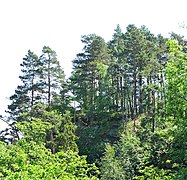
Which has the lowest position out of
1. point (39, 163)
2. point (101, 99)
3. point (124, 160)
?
point (124, 160)

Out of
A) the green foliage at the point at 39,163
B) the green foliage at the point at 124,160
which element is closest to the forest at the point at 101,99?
the green foliage at the point at 124,160

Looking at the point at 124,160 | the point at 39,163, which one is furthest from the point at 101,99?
the point at 39,163

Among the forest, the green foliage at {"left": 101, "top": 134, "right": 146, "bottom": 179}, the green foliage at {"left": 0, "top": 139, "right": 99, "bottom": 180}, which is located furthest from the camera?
the forest

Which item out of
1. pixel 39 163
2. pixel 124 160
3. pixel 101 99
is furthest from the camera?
pixel 101 99

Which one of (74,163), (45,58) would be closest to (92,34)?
(45,58)

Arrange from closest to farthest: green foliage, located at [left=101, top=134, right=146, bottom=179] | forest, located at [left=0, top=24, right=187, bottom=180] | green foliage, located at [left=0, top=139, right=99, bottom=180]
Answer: green foliage, located at [left=0, top=139, right=99, bottom=180], green foliage, located at [left=101, top=134, right=146, bottom=179], forest, located at [left=0, top=24, right=187, bottom=180]

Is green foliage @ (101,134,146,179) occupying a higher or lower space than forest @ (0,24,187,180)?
lower

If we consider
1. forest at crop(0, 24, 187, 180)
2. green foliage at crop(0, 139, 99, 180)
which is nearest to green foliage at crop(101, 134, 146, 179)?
forest at crop(0, 24, 187, 180)

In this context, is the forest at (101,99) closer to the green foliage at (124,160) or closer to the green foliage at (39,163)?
the green foliage at (124,160)

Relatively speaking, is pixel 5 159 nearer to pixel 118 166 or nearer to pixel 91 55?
pixel 118 166

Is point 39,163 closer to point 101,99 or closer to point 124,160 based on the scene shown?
point 124,160

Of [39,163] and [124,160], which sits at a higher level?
[39,163]

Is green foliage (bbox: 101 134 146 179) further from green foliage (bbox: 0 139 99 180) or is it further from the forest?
green foliage (bbox: 0 139 99 180)

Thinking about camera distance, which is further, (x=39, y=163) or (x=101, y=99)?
(x=101, y=99)
